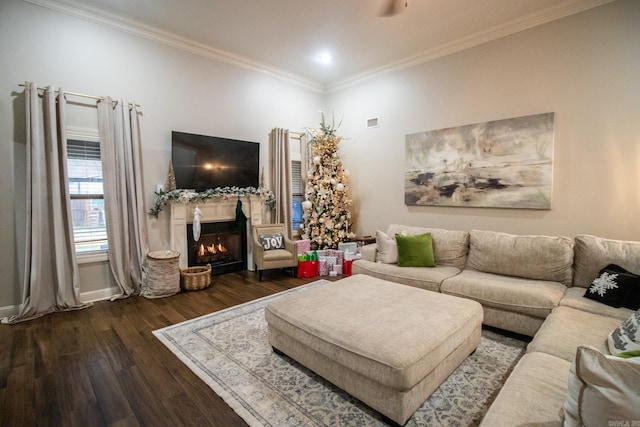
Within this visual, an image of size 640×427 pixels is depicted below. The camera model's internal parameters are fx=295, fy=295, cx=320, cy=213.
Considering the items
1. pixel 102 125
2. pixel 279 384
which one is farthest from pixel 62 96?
pixel 279 384

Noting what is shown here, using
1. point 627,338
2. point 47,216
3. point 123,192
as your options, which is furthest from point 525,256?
point 47,216

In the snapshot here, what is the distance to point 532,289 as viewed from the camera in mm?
2693

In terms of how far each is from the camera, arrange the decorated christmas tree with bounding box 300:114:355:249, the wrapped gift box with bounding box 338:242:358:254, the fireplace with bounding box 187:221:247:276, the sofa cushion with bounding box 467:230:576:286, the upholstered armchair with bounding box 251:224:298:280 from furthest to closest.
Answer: the decorated christmas tree with bounding box 300:114:355:249, the wrapped gift box with bounding box 338:242:358:254, the fireplace with bounding box 187:221:247:276, the upholstered armchair with bounding box 251:224:298:280, the sofa cushion with bounding box 467:230:576:286

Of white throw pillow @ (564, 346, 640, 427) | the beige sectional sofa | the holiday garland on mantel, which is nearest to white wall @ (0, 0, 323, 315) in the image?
the holiday garland on mantel

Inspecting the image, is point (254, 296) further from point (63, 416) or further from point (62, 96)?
point (62, 96)

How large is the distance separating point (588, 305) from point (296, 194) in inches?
182

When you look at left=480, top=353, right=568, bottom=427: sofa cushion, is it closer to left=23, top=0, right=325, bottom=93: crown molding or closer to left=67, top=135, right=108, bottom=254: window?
left=67, top=135, right=108, bottom=254: window

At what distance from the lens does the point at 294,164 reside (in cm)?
599

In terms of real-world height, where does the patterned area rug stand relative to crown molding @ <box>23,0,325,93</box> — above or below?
below

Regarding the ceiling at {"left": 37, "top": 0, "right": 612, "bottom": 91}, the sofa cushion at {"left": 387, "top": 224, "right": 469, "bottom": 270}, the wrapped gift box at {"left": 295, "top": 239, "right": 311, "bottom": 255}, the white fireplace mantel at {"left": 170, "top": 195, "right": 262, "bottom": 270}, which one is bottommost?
the wrapped gift box at {"left": 295, "top": 239, "right": 311, "bottom": 255}

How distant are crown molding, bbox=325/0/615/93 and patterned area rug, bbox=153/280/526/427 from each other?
3.84 meters

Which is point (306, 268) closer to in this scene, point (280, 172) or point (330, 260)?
point (330, 260)

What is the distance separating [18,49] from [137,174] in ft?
5.56

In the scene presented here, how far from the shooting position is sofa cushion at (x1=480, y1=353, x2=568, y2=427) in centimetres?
121
